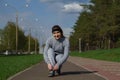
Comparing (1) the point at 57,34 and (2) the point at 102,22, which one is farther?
(2) the point at 102,22

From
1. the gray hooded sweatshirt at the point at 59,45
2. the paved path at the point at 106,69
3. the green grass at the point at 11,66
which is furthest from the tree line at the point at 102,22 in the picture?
the gray hooded sweatshirt at the point at 59,45

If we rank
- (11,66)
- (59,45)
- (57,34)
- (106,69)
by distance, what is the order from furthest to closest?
1. (11,66)
2. (106,69)
3. (59,45)
4. (57,34)

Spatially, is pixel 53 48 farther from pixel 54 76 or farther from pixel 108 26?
pixel 108 26

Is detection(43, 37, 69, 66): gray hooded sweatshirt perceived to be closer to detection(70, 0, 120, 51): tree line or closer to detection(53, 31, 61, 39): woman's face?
detection(53, 31, 61, 39): woman's face

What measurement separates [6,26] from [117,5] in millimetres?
65501

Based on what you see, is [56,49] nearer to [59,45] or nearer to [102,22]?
[59,45]

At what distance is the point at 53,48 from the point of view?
14.5 m

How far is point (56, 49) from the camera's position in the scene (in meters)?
14.5

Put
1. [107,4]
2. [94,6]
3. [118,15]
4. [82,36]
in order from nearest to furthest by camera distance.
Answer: [118,15] → [107,4] → [94,6] → [82,36]

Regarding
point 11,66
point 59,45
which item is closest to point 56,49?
point 59,45

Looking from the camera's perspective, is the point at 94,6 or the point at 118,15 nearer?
the point at 118,15

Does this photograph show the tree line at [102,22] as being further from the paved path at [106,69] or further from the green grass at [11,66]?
the paved path at [106,69]

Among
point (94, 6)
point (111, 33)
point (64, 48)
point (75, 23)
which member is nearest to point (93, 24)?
point (94, 6)

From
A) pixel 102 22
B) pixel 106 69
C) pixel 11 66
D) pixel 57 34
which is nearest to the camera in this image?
pixel 57 34
